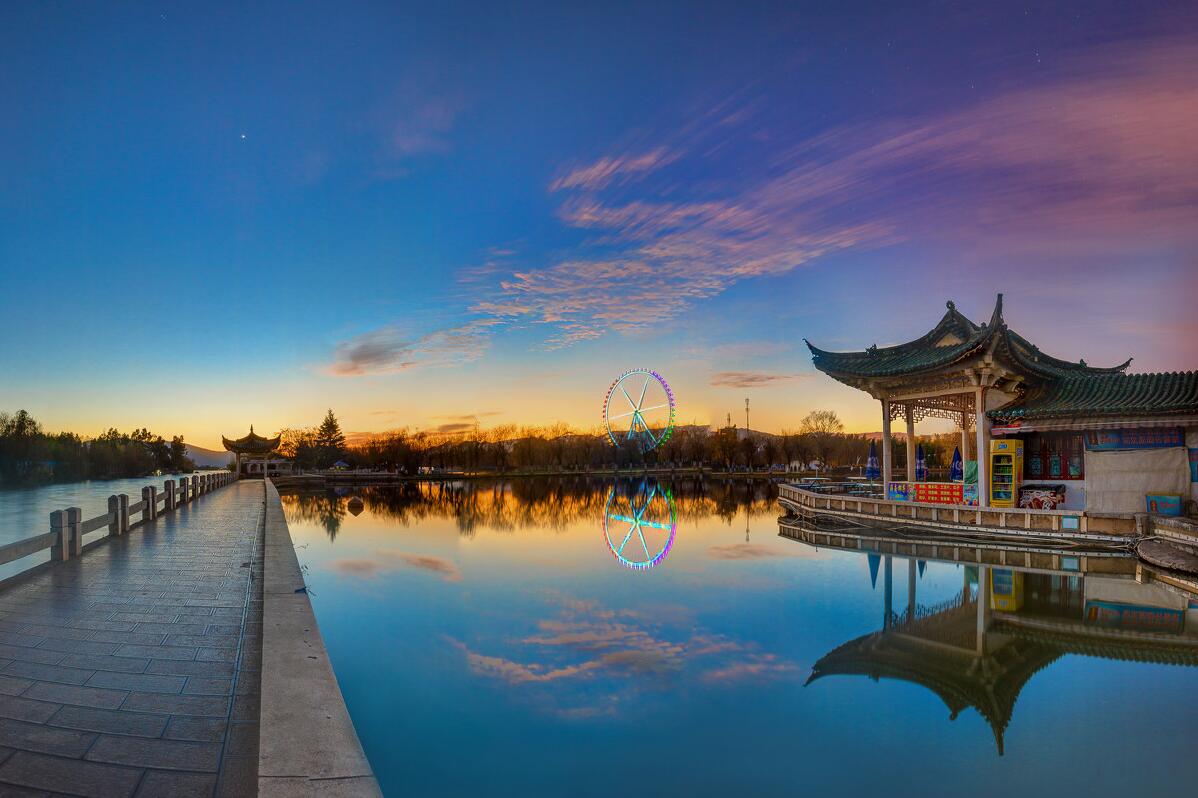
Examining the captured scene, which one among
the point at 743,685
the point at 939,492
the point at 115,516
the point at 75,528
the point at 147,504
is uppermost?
the point at 75,528

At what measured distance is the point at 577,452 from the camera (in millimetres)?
90438

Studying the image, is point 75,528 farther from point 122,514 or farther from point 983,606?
point 983,606

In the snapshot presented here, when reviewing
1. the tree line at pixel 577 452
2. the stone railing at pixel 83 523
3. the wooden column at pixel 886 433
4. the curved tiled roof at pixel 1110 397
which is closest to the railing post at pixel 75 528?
the stone railing at pixel 83 523

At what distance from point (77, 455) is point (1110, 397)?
4080 inches

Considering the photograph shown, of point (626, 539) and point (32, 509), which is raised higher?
point (626, 539)

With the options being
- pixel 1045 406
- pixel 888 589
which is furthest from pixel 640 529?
pixel 1045 406

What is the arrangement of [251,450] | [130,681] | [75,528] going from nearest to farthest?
1. [130,681]
2. [75,528]
3. [251,450]

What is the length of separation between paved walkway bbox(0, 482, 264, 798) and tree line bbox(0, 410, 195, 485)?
3450 inches

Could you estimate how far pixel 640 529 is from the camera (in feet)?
83.6

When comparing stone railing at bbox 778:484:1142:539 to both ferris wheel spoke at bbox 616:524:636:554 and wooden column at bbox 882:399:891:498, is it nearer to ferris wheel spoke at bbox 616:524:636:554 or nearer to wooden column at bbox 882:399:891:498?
wooden column at bbox 882:399:891:498

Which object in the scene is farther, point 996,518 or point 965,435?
point 965,435

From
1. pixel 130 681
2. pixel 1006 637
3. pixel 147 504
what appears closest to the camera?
pixel 130 681

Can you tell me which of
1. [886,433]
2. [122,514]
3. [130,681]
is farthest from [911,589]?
[122,514]

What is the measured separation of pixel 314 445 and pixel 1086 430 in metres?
86.7
